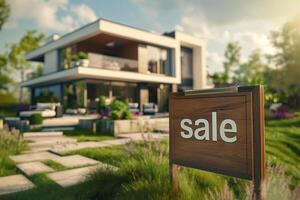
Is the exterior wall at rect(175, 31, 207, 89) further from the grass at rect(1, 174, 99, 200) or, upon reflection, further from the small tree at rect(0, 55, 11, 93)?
the small tree at rect(0, 55, 11, 93)

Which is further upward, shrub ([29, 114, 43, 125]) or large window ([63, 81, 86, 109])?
large window ([63, 81, 86, 109])

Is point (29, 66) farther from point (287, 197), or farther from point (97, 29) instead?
point (287, 197)

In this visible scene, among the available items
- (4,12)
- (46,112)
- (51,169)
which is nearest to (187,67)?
(46,112)

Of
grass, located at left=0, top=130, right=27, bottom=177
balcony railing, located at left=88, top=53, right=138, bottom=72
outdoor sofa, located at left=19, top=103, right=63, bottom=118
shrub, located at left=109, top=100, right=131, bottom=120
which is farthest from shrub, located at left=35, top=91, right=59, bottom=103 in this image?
grass, located at left=0, top=130, right=27, bottom=177

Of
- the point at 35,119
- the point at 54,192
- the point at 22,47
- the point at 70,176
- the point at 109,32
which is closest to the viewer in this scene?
the point at 54,192

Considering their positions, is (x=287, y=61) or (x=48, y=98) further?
(x=287, y=61)

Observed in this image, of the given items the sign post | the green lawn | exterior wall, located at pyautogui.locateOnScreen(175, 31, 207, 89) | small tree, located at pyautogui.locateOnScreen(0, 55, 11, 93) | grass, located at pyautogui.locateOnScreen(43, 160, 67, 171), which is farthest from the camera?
small tree, located at pyautogui.locateOnScreen(0, 55, 11, 93)

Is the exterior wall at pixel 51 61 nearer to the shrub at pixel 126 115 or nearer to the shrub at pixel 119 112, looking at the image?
the shrub at pixel 119 112

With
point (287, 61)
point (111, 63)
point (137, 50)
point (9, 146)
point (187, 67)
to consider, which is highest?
point (287, 61)

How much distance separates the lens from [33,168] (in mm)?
4738

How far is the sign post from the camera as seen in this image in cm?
Result: 232

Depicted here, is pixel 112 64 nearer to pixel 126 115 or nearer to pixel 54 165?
pixel 126 115

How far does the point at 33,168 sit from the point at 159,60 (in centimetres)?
1897

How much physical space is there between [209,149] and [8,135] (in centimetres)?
544
